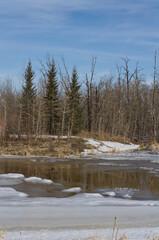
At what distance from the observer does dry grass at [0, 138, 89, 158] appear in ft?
80.8

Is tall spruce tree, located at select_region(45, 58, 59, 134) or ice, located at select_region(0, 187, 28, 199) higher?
tall spruce tree, located at select_region(45, 58, 59, 134)

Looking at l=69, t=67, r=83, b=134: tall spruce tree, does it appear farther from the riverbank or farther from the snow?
the snow

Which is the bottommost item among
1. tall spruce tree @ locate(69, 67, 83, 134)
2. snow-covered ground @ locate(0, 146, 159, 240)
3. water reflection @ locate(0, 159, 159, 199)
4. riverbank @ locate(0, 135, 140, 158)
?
water reflection @ locate(0, 159, 159, 199)

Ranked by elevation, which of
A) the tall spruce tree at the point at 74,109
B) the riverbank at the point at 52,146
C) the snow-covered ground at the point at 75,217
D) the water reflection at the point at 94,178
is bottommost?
the water reflection at the point at 94,178

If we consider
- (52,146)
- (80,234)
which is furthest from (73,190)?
(52,146)

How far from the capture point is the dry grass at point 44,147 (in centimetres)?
2463

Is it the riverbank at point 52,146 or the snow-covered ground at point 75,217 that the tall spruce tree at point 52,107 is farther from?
the snow-covered ground at point 75,217

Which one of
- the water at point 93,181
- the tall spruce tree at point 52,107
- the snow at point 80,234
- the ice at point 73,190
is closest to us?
the snow at point 80,234

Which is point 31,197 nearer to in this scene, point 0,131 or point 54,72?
point 0,131

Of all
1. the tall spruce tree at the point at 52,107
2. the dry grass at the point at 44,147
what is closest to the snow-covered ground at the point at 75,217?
the dry grass at the point at 44,147

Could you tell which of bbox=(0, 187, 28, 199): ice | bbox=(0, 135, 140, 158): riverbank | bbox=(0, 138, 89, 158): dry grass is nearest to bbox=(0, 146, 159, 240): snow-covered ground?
bbox=(0, 187, 28, 199): ice

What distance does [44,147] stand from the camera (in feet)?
86.0

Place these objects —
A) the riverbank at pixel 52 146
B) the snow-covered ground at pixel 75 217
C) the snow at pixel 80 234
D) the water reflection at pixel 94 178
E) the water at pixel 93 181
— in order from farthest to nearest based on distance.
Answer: the riverbank at pixel 52 146 → the water reflection at pixel 94 178 → the water at pixel 93 181 → the snow-covered ground at pixel 75 217 → the snow at pixel 80 234

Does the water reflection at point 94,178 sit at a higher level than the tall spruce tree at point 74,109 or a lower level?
lower
